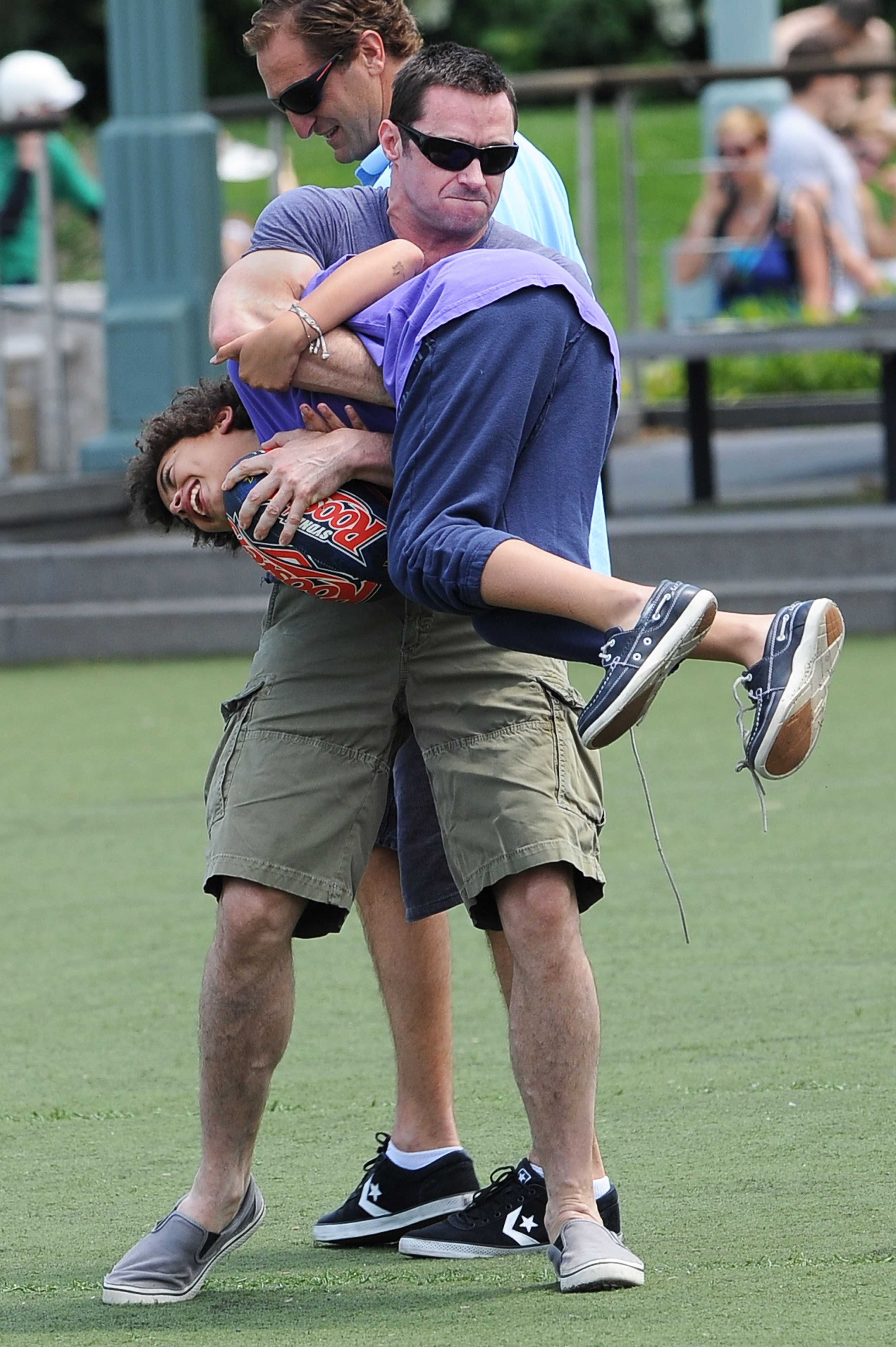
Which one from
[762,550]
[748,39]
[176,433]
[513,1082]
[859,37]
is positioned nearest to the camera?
[176,433]

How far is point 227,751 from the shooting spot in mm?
3512

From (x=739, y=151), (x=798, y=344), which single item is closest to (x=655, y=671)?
(x=798, y=344)

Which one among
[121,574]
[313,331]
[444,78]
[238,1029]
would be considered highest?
[444,78]

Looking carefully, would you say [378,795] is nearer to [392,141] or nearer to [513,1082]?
[392,141]

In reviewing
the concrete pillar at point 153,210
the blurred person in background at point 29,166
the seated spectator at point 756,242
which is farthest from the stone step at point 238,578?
the seated spectator at point 756,242

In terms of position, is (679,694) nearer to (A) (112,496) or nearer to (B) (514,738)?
(A) (112,496)

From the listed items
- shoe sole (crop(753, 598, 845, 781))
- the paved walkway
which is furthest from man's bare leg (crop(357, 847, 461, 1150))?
the paved walkway

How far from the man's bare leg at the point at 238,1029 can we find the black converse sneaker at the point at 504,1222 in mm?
379

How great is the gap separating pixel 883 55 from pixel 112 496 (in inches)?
224

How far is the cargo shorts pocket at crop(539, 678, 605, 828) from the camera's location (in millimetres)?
3420

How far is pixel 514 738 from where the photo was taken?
11.2 feet

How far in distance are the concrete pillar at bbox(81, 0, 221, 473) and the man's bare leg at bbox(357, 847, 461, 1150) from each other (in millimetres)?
7702

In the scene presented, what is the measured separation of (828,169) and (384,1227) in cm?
1020

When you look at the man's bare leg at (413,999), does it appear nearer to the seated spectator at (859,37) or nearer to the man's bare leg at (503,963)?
the man's bare leg at (503,963)
